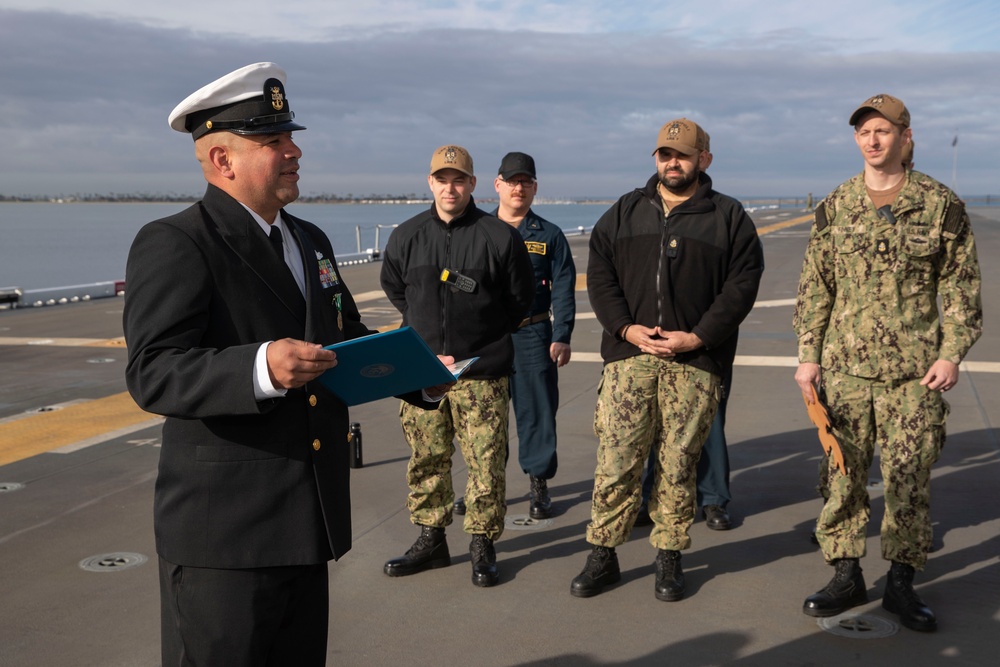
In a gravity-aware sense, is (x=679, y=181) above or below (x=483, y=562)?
A: above

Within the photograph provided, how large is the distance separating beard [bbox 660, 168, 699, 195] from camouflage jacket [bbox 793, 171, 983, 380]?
0.69m

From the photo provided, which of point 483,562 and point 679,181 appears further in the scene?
point 483,562

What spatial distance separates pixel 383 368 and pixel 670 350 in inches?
87.2

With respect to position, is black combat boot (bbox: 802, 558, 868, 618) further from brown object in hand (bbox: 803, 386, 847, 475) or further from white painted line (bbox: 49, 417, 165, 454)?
white painted line (bbox: 49, 417, 165, 454)

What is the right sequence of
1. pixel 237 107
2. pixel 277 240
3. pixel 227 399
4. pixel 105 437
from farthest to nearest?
pixel 105 437, pixel 277 240, pixel 237 107, pixel 227 399

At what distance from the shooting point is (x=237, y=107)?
2291 millimetres

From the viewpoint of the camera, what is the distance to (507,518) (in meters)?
5.49

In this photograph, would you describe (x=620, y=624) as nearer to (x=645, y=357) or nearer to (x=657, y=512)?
(x=657, y=512)

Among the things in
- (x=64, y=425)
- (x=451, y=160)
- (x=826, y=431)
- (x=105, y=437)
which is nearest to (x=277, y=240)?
(x=451, y=160)

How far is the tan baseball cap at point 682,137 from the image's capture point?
4.30 m

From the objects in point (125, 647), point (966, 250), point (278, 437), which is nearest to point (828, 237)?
point (966, 250)

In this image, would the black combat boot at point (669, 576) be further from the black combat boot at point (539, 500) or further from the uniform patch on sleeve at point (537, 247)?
the uniform patch on sleeve at point (537, 247)

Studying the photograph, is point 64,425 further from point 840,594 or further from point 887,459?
point 887,459

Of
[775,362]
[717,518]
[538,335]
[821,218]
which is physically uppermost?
[821,218]
